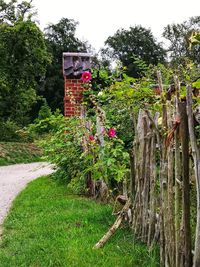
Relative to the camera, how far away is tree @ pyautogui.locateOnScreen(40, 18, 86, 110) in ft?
144

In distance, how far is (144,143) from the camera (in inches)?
166

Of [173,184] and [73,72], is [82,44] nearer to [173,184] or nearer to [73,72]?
[73,72]

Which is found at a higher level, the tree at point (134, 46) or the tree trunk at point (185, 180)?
the tree at point (134, 46)

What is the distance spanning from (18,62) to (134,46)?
90.1 feet

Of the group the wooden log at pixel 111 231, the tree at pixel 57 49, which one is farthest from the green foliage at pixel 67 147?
the tree at pixel 57 49

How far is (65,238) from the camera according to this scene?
14.7ft

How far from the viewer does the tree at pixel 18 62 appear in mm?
28781

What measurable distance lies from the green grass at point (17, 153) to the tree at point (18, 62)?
8218mm

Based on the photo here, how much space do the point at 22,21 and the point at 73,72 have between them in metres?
20.7

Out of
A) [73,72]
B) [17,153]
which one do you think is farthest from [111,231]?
[17,153]

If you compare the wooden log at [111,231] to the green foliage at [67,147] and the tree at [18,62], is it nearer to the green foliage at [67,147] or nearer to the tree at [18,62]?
the green foliage at [67,147]

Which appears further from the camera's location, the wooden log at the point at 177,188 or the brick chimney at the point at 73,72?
the brick chimney at the point at 73,72

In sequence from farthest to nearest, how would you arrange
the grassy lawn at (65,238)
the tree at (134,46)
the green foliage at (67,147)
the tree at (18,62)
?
the tree at (134,46) < the tree at (18,62) < the green foliage at (67,147) < the grassy lawn at (65,238)

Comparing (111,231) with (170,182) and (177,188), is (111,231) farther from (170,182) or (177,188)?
(177,188)
